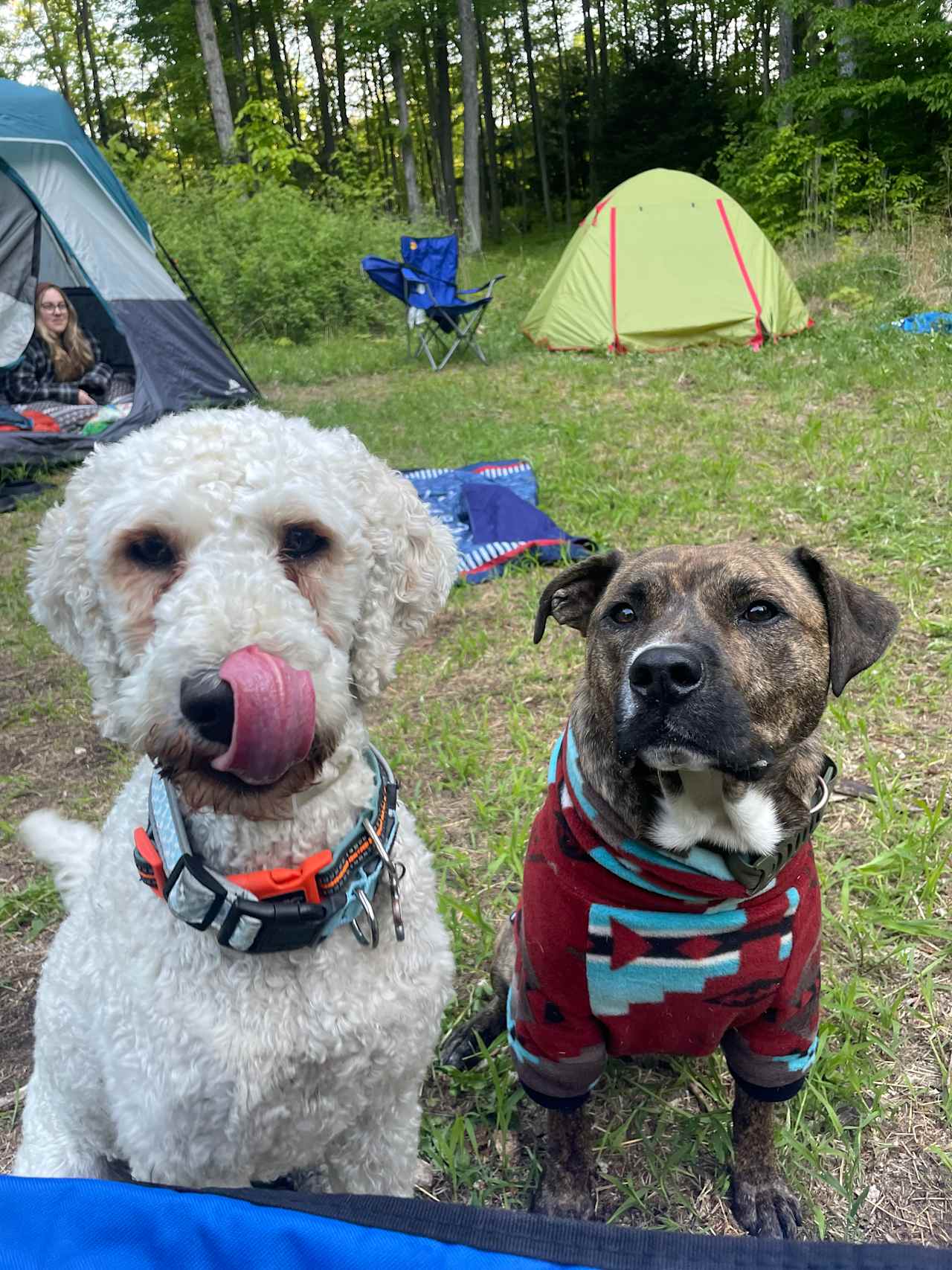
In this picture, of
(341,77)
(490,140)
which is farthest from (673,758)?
(341,77)

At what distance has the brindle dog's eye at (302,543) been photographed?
4.63ft

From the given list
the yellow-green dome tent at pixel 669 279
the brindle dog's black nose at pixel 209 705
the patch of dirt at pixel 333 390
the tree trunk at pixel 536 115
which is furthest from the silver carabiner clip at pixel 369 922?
the tree trunk at pixel 536 115

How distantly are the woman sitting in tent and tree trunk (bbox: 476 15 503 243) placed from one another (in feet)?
76.0

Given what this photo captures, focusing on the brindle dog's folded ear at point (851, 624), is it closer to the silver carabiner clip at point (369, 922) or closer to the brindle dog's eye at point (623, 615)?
the brindle dog's eye at point (623, 615)

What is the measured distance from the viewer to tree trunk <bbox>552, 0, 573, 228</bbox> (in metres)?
29.4

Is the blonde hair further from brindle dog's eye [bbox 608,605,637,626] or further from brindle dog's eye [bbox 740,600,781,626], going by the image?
brindle dog's eye [bbox 740,600,781,626]

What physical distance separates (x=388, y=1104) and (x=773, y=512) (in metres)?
3.87

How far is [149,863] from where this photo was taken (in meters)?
1.39

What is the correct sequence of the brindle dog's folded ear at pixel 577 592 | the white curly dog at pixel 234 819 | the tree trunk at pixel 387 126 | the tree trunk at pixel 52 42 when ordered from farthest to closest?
the tree trunk at pixel 387 126 < the tree trunk at pixel 52 42 < the brindle dog's folded ear at pixel 577 592 < the white curly dog at pixel 234 819

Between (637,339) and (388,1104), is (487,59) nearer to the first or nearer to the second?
(637,339)

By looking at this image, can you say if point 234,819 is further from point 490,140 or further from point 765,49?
point 490,140

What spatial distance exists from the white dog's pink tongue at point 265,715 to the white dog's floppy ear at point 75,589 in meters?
Answer: 0.37

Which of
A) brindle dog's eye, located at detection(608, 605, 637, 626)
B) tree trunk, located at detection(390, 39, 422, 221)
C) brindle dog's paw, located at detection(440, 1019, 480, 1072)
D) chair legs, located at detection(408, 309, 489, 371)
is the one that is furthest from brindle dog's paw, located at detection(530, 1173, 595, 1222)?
tree trunk, located at detection(390, 39, 422, 221)

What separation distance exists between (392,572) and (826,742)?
2054mm
